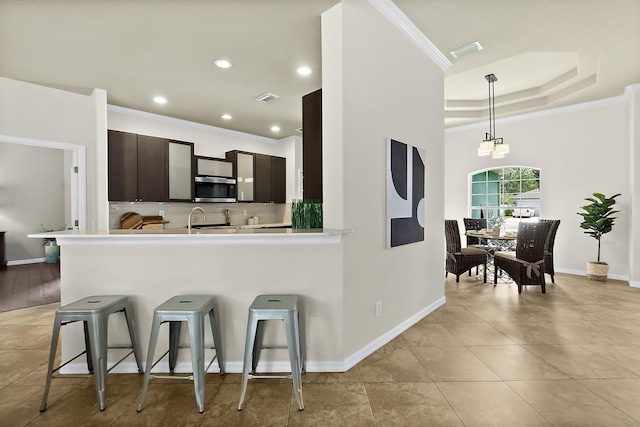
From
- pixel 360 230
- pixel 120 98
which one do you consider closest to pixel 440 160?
pixel 360 230

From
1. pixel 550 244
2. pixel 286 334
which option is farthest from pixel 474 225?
pixel 286 334

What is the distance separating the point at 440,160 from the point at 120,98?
4536 millimetres

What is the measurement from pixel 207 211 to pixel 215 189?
1.82 feet

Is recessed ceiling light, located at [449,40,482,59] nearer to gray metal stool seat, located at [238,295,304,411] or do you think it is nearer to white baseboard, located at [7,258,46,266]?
Result: gray metal stool seat, located at [238,295,304,411]

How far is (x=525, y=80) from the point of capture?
15.3 ft

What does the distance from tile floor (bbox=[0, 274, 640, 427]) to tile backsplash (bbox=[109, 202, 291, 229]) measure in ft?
6.95

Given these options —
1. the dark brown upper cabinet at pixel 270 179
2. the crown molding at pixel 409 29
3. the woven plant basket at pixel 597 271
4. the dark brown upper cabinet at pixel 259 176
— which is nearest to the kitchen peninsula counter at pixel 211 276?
the crown molding at pixel 409 29

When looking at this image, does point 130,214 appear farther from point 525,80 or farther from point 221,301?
point 525,80

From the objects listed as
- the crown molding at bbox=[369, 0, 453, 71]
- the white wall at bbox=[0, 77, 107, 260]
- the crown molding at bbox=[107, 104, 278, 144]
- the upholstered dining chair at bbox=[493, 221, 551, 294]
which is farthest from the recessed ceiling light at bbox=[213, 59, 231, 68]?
the upholstered dining chair at bbox=[493, 221, 551, 294]

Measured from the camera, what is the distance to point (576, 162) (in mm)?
5176

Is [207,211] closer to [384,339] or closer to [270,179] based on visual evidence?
[270,179]

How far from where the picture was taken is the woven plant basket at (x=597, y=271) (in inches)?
186

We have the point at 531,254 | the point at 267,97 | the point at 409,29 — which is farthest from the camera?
the point at 267,97

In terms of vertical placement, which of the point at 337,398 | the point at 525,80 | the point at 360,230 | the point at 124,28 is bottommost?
the point at 337,398
